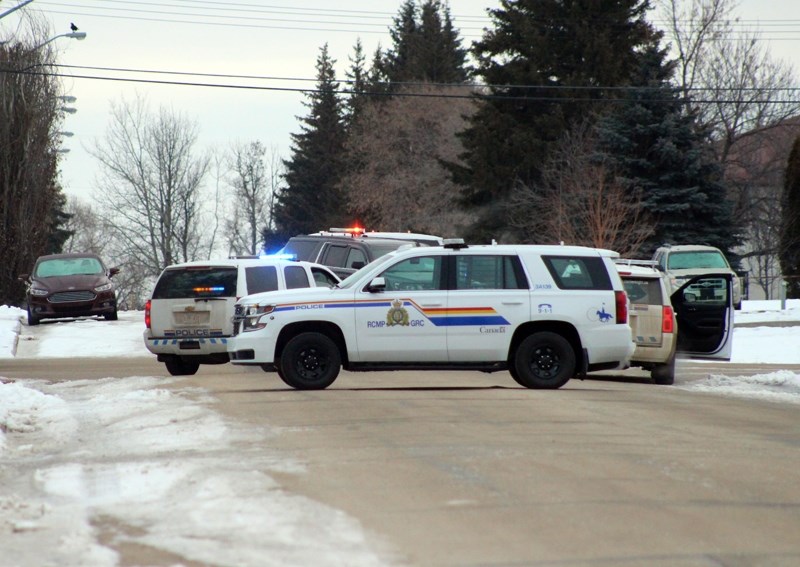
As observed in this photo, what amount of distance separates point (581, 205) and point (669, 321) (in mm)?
26529

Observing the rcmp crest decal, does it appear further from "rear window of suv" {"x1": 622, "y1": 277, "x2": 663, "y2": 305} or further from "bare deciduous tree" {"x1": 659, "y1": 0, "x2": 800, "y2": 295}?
"bare deciduous tree" {"x1": 659, "y1": 0, "x2": 800, "y2": 295}

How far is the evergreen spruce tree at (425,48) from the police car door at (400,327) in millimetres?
63390

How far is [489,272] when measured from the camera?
16.4 meters

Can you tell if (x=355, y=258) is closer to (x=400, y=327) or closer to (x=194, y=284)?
(x=194, y=284)

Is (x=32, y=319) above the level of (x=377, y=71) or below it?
below

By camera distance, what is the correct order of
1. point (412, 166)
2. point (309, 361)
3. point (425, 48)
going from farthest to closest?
point (425, 48) → point (412, 166) → point (309, 361)

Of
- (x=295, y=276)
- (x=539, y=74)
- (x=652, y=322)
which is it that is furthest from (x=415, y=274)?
(x=539, y=74)

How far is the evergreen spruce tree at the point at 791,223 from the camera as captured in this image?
157 ft

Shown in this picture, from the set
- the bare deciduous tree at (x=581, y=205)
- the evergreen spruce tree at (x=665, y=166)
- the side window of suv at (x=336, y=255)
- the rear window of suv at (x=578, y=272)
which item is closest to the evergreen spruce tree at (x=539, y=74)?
the bare deciduous tree at (x=581, y=205)

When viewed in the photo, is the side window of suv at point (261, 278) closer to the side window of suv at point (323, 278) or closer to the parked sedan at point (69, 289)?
the side window of suv at point (323, 278)

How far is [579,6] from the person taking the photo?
5400 cm

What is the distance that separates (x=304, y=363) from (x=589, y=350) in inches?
142

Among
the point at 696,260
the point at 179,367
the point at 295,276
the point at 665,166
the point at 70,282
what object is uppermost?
the point at 665,166

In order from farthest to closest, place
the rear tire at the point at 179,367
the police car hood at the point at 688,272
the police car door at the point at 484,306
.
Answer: the police car hood at the point at 688,272, the rear tire at the point at 179,367, the police car door at the point at 484,306
